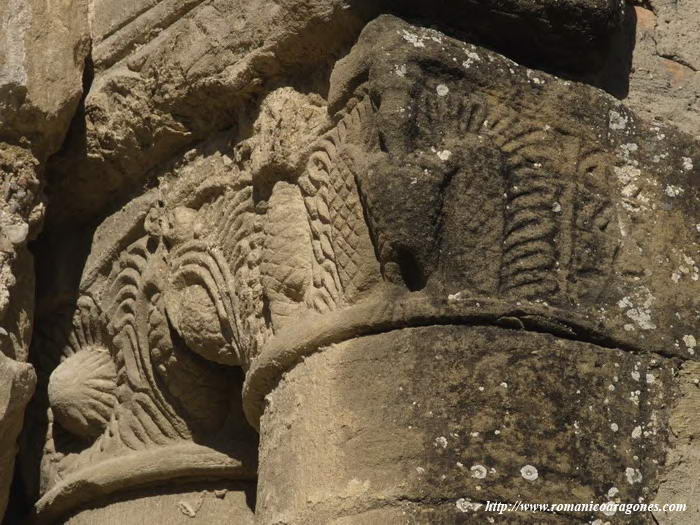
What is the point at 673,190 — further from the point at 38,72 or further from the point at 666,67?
the point at 38,72

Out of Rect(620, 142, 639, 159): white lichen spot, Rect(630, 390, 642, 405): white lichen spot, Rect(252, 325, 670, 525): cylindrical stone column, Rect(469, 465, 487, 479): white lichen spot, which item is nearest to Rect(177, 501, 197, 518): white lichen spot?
Rect(252, 325, 670, 525): cylindrical stone column

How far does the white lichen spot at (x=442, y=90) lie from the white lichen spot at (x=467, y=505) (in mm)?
794

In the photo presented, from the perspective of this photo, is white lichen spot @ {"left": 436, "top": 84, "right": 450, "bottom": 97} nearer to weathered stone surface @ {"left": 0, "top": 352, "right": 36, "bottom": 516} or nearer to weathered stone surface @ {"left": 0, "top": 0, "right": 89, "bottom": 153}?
weathered stone surface @ {"left": 0, "top": 0, "right": 89, "bottom": 153}

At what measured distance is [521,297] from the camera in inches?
121

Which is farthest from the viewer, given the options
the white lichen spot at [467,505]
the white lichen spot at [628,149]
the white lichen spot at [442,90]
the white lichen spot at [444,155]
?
the white lichen spot at [628,149]

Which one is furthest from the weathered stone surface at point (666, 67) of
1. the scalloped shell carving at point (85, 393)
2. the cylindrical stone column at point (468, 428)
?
the scalloped shell carving at point (85, 393)

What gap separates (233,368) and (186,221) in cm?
35

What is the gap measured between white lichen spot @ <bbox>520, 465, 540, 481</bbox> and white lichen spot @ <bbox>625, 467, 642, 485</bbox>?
176mm

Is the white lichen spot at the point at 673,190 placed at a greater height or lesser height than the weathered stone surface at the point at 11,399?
greater

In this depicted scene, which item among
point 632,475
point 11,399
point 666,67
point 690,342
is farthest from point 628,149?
point 11,399

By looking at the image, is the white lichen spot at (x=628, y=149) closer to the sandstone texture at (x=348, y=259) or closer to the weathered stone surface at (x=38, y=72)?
the sandstone texture at (x=348, y=259)

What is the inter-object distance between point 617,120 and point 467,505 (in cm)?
90

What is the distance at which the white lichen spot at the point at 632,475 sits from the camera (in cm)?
298

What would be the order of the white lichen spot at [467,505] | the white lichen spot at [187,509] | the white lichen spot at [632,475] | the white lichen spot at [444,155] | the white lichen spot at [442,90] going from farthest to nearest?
the white lichen spot at [187,509]
the white lichen spot at [442,90]
the white lichen spot at [444,155]
the white lichen spot at [632,475]
the white lichen spot at [467,505]
